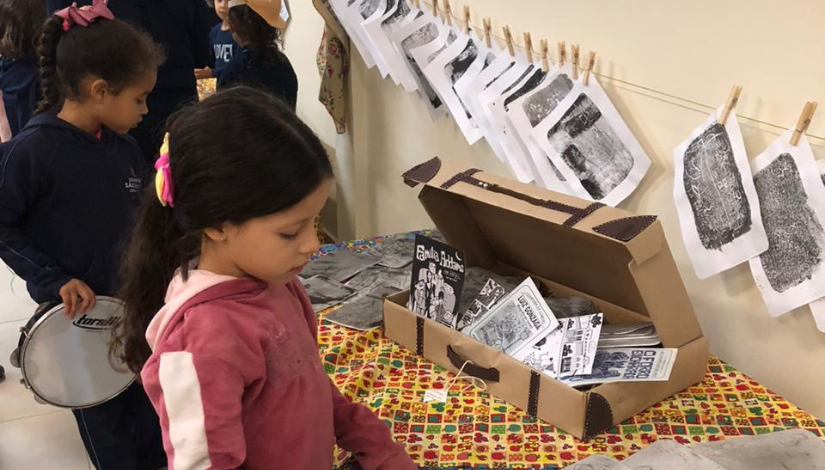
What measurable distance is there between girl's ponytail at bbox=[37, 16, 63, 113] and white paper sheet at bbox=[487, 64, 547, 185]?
1.02m

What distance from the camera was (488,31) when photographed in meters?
1.80

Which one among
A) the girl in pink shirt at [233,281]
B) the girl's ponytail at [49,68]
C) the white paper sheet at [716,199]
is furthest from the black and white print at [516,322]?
the girl's ponytail at [49,68]

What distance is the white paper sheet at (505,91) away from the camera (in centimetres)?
169

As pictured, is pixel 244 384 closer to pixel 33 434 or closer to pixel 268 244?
pixel 268 244

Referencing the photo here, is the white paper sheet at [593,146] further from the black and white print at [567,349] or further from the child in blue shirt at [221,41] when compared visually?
the child in blue shirt at [221,41]

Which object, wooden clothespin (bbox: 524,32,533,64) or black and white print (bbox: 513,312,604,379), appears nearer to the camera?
black and white print (bbox: 513,312,604,379)

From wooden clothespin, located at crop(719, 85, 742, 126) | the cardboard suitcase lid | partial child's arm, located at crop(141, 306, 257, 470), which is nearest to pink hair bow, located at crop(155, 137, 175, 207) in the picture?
partial child's arm, located at crop(141, 306, 257, 470)

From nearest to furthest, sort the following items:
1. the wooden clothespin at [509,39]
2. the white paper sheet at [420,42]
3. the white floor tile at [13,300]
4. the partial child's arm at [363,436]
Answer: the partial child's arm at [363,436]
the wooden clothespin at [509,39]
the white paper sheet at [420,42]
the white floor tile at [13,300]

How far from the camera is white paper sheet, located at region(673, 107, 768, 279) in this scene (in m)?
1.25

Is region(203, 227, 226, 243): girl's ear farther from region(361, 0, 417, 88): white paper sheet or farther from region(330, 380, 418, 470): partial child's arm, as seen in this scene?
region(361, 0, 417, 88): white paper sheet

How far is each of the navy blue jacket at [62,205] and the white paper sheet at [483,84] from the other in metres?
0.87


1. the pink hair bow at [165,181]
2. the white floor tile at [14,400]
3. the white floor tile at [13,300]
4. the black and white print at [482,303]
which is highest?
the pink hair bow at [165,181]

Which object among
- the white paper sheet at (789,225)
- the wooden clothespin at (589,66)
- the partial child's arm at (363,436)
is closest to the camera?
the partial child's arm at (363,436)

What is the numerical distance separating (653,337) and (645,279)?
16 centimetres
